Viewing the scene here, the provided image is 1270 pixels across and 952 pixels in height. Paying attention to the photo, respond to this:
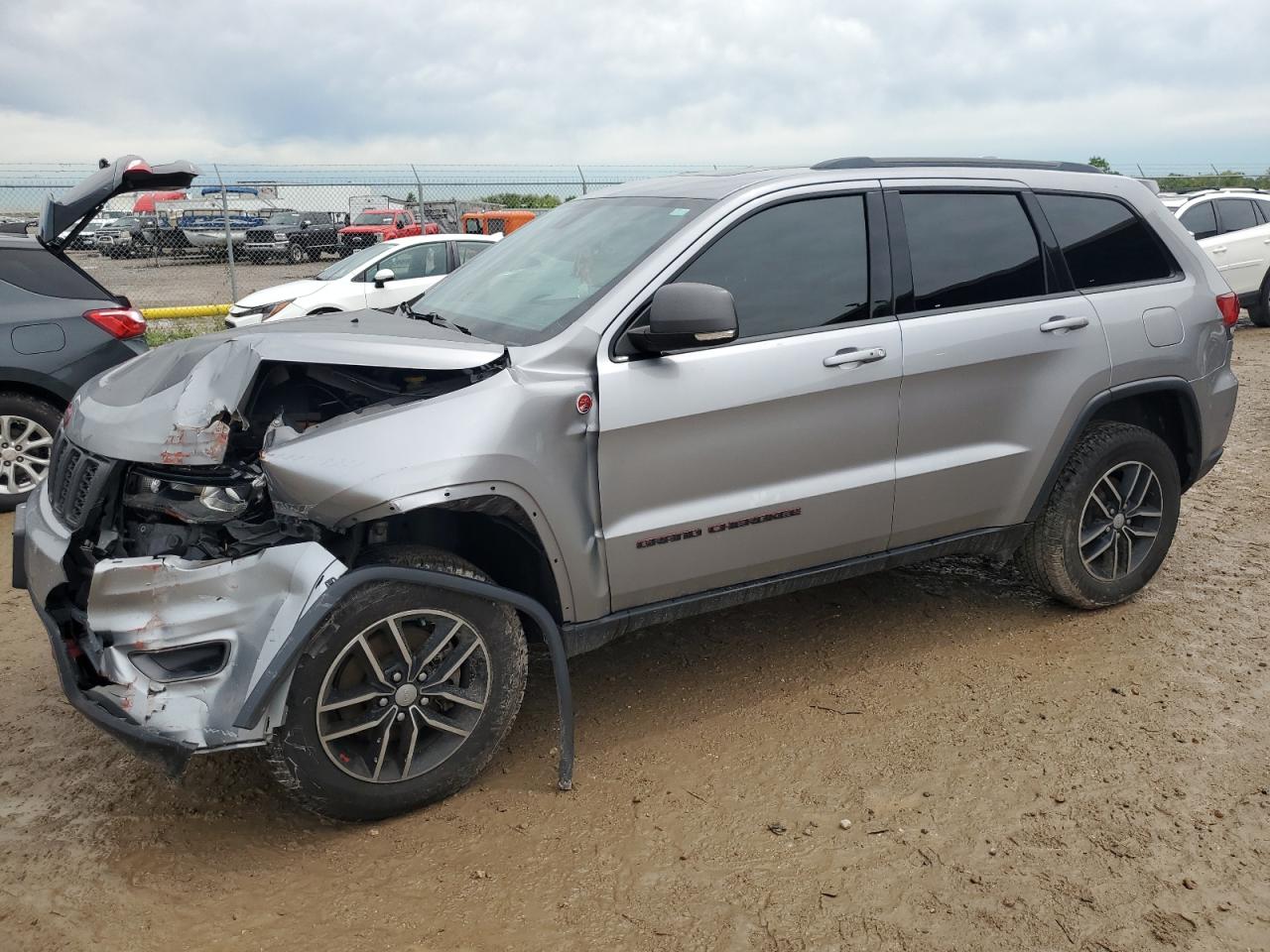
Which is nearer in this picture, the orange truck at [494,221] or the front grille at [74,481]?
the front grille at [74,481]

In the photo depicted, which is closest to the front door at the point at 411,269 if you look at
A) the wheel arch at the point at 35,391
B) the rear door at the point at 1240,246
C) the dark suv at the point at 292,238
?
the wheel arch at the point at 35,391

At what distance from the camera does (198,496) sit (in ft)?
10.6

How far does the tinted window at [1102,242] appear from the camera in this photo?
14.6 ft

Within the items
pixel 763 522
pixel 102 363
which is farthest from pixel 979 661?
pixel 102 363

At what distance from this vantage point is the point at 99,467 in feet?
10.7

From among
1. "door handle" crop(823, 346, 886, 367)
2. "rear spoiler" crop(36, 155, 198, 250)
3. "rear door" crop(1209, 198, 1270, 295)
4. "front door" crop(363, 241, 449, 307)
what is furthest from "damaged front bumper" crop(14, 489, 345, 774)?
"rear door" crop(1209, 198, 1270, 295)

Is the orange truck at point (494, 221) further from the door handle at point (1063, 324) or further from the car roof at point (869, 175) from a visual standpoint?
the door handle at point (1063, 324)

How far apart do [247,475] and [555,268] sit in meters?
1.40

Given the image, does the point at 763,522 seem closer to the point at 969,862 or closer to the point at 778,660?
the point at 778,660

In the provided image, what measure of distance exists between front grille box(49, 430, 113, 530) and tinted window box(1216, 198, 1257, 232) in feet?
45.2

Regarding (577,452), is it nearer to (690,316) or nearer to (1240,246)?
(690,316)

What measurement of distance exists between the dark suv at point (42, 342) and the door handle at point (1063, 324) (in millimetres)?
5344

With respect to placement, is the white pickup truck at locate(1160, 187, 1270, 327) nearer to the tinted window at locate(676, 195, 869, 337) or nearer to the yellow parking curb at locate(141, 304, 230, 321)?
the tinted window at locate(676, 195, 869, 337)

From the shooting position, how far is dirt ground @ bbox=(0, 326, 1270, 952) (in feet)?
9.37
